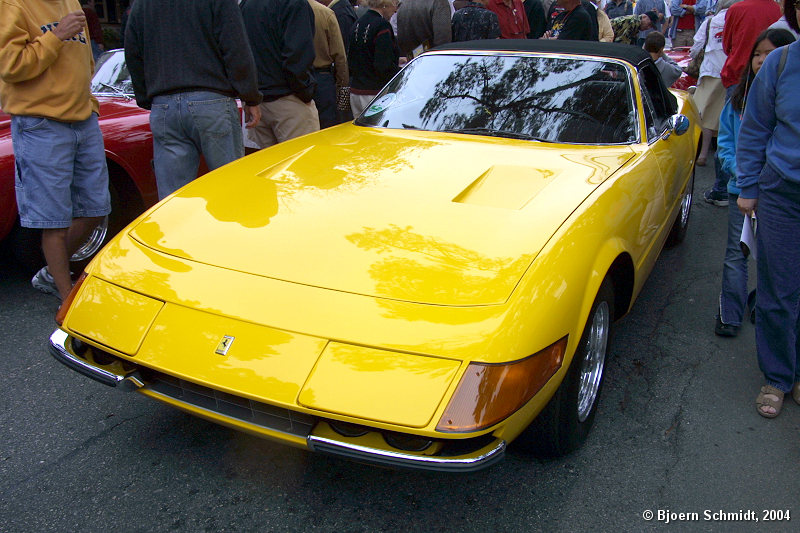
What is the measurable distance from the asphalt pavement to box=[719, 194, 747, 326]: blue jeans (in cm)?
44

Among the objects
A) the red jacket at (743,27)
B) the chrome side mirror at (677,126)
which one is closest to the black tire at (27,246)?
the chrome side mirror at (677,126)

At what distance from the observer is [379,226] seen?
93.6 inches

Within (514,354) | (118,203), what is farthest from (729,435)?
(118,203)

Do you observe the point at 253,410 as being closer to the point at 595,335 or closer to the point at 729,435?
the point at 595,335

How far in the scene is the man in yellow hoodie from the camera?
10.1ft

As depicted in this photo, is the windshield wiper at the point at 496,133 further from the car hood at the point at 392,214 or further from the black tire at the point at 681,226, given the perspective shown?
the black tire at the point at 681,226

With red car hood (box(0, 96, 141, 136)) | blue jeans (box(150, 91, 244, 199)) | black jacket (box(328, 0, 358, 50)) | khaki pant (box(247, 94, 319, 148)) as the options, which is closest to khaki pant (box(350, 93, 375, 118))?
black jacket (box(328, 0, 358, 50))

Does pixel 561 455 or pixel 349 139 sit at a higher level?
pixel 349 139

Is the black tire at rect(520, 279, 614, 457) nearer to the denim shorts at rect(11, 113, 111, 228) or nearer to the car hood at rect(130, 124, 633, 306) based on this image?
the car hood at rect(130, 124, 633, 306)

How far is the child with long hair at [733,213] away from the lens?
127 inches

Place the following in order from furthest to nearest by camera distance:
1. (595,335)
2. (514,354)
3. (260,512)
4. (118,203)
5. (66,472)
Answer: (118,203) < (595,335) < (66,472) < (260,512) < (514,354)

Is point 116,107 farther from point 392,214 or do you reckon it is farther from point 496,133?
point 392,214

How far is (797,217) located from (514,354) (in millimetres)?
1530

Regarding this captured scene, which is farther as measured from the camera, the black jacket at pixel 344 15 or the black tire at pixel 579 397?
the black jacket at pixel 344 15
